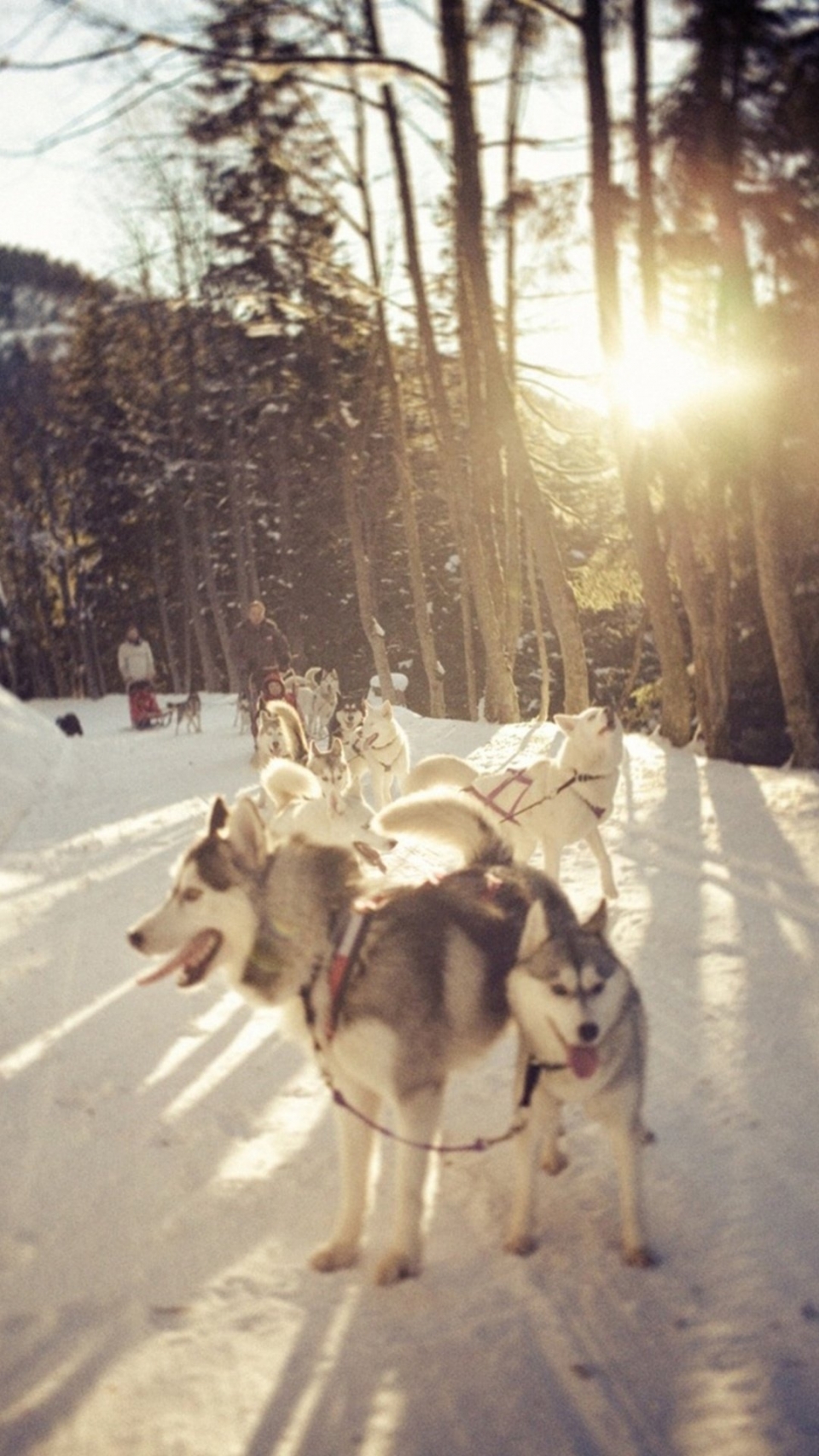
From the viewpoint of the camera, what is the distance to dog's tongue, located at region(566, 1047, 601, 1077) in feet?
10.2

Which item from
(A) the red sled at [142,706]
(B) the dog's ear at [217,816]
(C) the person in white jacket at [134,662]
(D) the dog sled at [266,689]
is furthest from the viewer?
(C) the person in white jacket at [134,662]

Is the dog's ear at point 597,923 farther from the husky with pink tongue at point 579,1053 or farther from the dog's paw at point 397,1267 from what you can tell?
the dog's paw at point 397,1267

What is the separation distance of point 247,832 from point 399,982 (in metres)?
0.66

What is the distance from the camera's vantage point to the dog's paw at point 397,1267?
3.26 metres

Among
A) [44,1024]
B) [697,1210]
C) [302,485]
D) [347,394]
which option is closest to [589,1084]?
[697,1210]

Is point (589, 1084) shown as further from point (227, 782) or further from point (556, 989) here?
point (227, 782)

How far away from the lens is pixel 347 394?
26969mm

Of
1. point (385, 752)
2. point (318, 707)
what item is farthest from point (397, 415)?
point (385, 752)

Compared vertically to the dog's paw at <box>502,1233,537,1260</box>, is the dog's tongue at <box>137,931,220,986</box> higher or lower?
higher

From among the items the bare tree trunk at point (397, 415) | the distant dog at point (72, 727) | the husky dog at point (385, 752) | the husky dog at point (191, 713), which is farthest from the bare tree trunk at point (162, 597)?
the husky dog at point (385, 752)

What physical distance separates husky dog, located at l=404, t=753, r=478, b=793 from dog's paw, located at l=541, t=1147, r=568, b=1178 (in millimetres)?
2343

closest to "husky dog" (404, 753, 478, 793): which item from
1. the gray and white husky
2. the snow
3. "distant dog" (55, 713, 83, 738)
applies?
the snow

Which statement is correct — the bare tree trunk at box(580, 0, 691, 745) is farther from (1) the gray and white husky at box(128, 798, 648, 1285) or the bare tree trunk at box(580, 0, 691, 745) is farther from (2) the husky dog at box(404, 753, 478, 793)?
(1) the gray and white husky at box(128, 798, 648, 1285)

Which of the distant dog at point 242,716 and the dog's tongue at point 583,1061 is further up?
the dog's tongue at point 583,1061
